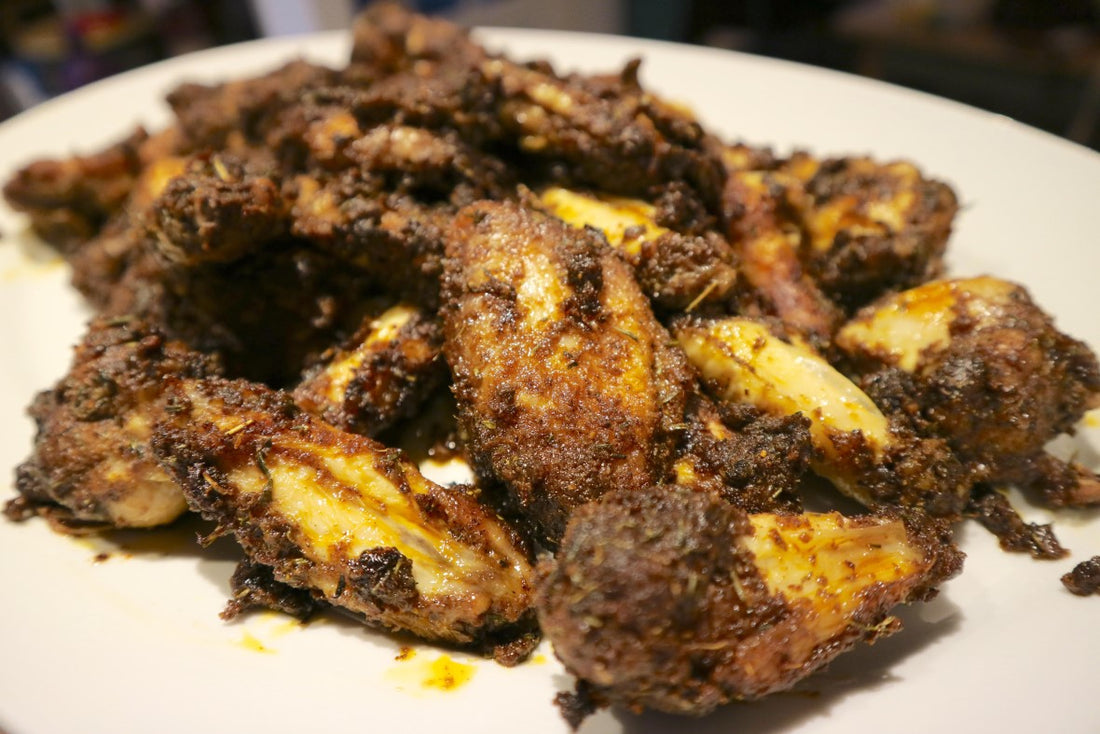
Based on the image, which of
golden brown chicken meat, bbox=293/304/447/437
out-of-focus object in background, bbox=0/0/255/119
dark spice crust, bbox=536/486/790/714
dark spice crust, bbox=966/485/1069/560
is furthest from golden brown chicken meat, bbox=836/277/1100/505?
out-of-focus object in background, bbox=0/0/255/119

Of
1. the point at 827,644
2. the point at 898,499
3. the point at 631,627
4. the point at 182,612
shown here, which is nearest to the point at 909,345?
the point at 898,499

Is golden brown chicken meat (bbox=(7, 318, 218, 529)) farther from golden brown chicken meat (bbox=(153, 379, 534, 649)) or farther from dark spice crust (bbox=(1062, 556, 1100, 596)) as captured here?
dark spice crust (bbox=(1062, 556, 1100, 596))

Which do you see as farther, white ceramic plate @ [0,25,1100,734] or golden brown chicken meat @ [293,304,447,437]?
golden brown chicken meat @ [293,304,447,437]

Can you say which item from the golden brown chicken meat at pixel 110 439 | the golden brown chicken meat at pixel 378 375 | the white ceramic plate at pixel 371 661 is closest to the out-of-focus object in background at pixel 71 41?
the white ceramic plate at pixel 371 661

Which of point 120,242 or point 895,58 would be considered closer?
point 120,242

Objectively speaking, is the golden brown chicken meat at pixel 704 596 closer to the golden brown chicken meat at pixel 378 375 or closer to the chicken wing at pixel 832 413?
the chicken wing at pixel 832 413

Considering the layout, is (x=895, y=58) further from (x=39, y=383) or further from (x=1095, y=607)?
(x=39, y=383)
